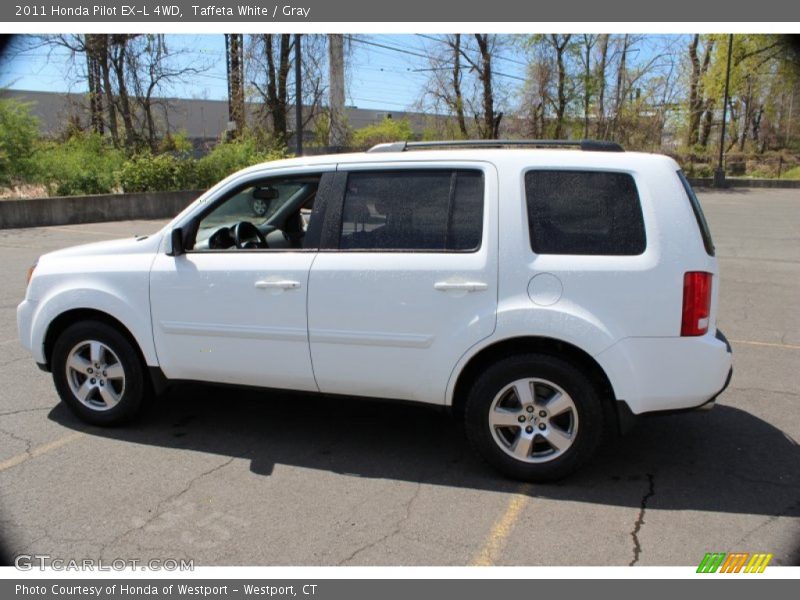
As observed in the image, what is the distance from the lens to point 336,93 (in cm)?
3173

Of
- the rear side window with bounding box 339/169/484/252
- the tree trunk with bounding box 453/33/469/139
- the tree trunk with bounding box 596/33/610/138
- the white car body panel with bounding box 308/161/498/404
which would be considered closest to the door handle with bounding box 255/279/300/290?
the white car body panel with bounding box 308/161/498/404

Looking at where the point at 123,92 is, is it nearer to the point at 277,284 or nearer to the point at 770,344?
the point at 277,284

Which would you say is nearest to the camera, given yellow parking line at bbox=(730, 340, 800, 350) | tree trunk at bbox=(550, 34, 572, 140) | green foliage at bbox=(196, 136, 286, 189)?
yellow parking line at bbox=(730, 340, 800, 350)

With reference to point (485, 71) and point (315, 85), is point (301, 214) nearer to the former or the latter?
point (315, 85)

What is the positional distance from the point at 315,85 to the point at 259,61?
2.44m

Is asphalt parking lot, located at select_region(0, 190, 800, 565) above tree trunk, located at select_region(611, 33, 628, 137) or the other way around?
the other way around

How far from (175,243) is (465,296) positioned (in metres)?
1.92

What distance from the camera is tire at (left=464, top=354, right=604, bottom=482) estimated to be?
11.8 feet

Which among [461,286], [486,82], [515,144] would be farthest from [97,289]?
[486,82]

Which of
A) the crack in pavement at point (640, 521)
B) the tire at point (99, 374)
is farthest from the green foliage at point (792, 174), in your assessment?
the tire at point (99, 374)

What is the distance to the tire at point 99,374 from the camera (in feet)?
14.5

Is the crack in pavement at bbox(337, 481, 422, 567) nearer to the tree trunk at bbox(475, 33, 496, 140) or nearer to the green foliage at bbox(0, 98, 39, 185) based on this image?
the green foliage at bbox(0, 98, 39, 185)

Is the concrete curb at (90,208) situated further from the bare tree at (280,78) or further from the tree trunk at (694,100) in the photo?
the tree trunk at (694,100)
